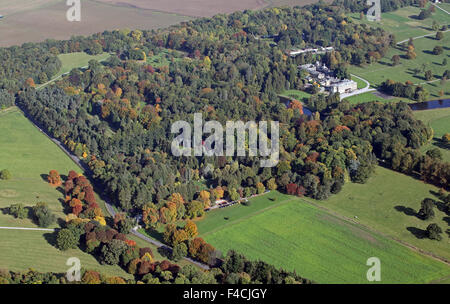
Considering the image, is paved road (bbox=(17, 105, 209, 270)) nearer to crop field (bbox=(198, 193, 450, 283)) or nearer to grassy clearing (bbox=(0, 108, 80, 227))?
grassy clearing (bbox=(0, 108, 80, 227))

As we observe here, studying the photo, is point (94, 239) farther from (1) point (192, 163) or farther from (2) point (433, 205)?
(2) point (433, 205)

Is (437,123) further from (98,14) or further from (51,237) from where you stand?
(98,14)

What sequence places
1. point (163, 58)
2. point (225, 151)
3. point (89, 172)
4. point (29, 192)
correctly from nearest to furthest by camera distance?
1. point (29, 192)
2. point (89, 172)
3. point (225, 151)
4. point (163, 58)

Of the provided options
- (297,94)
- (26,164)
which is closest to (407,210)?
(297,94)

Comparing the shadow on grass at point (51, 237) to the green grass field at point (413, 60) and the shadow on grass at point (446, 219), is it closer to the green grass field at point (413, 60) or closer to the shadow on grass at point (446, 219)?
the shadow on grass at point (446, 219)

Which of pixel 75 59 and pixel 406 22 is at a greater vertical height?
pixel 406 22

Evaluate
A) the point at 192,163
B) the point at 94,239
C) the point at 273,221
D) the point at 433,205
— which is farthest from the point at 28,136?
the point at 433,205

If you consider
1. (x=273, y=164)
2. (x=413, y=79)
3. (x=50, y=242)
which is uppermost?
(x=413, y=79)

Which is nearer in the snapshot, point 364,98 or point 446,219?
point 446,219

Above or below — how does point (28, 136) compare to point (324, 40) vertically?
below
